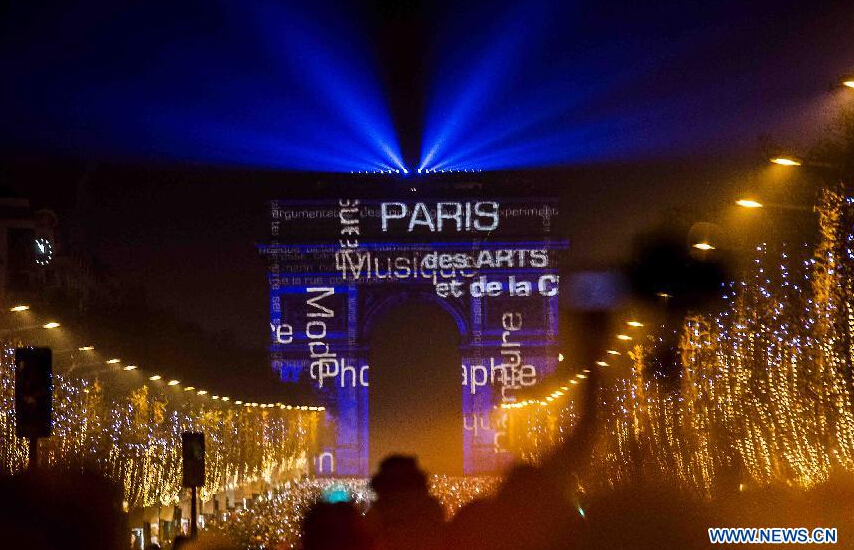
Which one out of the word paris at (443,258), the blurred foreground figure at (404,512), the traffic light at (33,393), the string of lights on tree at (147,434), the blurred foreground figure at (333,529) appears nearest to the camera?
the blurred foreground figure at (333,529)

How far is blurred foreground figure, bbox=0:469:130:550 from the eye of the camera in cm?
1432

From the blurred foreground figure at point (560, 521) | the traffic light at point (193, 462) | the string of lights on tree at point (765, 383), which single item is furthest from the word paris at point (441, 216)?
the blurred foreground figure at point (560, 521)

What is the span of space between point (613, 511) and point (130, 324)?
5403 centimetres

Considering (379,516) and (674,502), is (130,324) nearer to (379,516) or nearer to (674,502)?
(674,502)

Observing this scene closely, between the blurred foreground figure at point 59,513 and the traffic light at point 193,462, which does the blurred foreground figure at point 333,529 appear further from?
the traffic light at point 193,462

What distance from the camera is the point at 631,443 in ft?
158

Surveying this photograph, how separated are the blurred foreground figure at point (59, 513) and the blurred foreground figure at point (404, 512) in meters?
3.26

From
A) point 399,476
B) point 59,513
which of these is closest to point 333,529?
point 399,476

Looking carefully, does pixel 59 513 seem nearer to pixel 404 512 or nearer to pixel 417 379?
pixel 404 512

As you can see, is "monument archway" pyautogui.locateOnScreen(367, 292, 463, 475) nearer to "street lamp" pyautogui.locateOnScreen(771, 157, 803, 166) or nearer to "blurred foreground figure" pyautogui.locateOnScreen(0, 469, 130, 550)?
"street lamp" pyautogui.locateOnScreen(771, 157, 803, 166)

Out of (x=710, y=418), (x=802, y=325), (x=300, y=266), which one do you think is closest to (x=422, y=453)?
(x=300, y=266)

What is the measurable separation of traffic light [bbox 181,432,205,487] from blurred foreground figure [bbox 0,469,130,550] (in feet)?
47.5

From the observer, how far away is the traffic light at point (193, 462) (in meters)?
33.7

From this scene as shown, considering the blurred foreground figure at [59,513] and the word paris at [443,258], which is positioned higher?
the word paris at [443,258]
